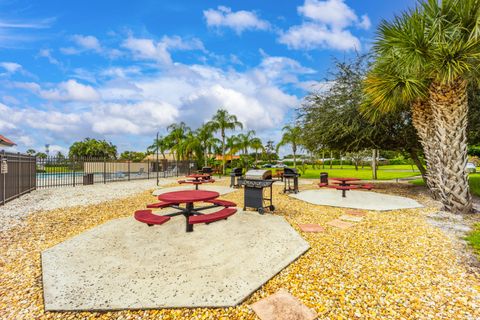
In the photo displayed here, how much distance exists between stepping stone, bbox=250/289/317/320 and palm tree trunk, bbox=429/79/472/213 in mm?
7370

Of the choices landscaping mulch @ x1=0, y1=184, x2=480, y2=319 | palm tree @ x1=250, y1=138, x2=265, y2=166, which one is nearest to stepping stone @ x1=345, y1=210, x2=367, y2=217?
landscaping mulch @ x1=0, y1=184, x2=480, y2=319

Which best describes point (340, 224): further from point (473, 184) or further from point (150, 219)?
point (473, 184)

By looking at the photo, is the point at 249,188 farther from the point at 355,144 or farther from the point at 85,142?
the point at 85,142

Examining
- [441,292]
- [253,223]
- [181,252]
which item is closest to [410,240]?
[441,292]

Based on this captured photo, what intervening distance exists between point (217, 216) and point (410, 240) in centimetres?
404

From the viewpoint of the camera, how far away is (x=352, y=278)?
3273mm

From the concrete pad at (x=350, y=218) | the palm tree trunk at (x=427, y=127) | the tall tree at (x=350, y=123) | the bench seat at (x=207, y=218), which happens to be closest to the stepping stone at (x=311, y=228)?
the concrete pad at (x=350, y=218)

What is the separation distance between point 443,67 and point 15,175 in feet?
54.0

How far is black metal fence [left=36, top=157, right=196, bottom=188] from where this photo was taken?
15.4 metres

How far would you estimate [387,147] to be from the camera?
13.0 meters

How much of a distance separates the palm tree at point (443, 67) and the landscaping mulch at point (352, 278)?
2.65 metres

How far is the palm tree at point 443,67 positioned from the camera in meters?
6.51

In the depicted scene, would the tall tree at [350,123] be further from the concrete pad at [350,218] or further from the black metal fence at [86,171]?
the black metal fence at [86,171]

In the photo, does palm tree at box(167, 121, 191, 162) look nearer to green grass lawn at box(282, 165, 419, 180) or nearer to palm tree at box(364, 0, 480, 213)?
green grass lawn at box(282, 165, 419, 180)
